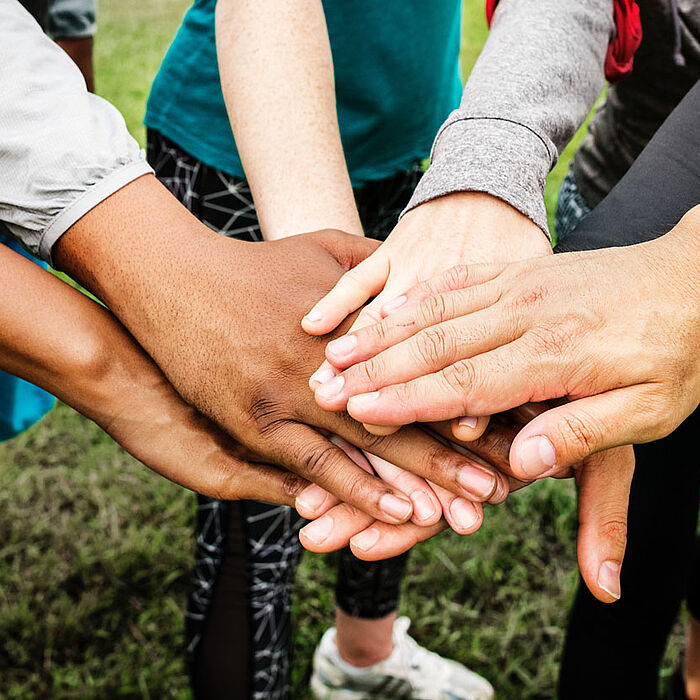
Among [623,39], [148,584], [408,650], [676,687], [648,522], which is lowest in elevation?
[148,584]

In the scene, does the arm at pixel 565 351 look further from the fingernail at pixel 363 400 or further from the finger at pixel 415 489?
the finger at pixel 415 489

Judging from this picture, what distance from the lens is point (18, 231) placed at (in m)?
1.20

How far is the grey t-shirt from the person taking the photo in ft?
4.58

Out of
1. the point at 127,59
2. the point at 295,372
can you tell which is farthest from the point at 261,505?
the point at 127,59

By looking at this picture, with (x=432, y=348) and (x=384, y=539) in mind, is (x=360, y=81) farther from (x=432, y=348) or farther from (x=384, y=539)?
(x=384, y=539)

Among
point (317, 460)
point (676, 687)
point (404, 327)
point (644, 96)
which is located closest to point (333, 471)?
point (317, 460)

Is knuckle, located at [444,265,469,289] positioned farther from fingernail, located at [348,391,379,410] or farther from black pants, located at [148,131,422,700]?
black pants, located at [148,131,422,700]

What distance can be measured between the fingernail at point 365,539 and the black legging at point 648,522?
52 centimetres

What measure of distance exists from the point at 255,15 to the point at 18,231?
53 cm

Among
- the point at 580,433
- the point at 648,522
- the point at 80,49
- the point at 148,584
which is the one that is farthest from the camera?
the point at 148,584

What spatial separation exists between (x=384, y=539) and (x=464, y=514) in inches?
4.9

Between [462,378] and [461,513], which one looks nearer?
[462,378]

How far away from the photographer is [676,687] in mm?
1918

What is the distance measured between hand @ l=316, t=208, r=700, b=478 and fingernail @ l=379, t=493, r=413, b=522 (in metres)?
0.14
